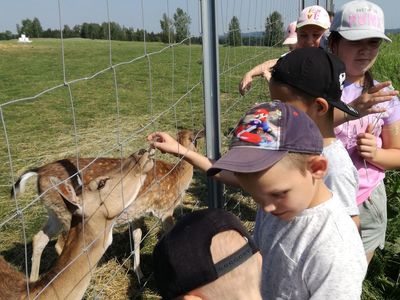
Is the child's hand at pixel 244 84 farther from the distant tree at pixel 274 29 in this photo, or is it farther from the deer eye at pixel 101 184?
the distant tree at pixel 274 29

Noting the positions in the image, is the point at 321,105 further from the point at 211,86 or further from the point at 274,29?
the point at 274,29

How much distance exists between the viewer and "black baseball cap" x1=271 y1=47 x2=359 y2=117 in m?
1.90

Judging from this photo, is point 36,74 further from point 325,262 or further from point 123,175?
point 325,262

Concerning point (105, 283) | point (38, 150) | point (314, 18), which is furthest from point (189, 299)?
point (38, 150)

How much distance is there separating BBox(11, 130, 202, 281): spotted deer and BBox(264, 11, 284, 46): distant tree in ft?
9.23

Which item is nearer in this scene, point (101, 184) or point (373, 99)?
point (373, 99)

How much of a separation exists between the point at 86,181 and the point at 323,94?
89.3 inches

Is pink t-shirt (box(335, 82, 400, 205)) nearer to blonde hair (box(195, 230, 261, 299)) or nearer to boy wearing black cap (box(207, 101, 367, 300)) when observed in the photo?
boy wearing black cap (box(207, 101, 367, 300))

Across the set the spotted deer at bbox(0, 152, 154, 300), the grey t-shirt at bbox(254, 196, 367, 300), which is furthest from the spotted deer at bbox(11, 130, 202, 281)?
the grey t-shirt at bbox(254, 196, 367, 300)

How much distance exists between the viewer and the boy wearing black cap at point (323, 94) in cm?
189

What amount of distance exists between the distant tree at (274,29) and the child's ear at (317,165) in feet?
17.1

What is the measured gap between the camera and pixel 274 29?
7109 mm

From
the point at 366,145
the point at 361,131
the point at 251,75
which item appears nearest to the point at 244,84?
the point at 251,75

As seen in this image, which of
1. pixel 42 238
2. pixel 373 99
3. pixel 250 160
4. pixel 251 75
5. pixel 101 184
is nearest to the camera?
pixel 250 160
